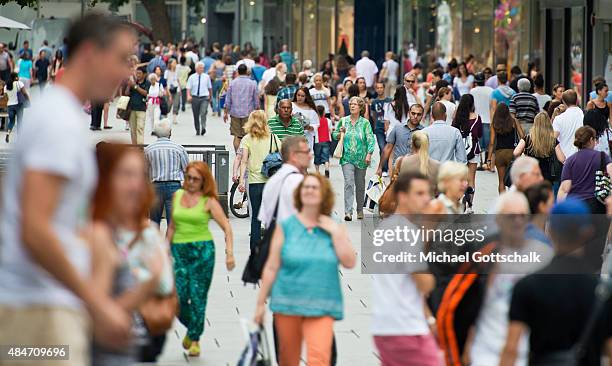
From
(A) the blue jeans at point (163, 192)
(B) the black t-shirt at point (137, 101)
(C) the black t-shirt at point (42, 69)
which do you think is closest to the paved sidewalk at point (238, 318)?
(A) the blue jeans at point (163, 192)

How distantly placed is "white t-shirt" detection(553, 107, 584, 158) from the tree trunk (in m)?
45.0

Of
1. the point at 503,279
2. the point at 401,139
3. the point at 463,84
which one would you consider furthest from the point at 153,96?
the point at 503,279

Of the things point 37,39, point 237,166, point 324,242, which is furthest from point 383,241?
point 37,39

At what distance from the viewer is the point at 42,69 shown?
144 ft

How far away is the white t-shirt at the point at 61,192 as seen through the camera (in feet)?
12.2

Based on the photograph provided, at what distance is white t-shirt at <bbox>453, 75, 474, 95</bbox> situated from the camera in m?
29.8

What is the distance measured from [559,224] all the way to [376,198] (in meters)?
11.0

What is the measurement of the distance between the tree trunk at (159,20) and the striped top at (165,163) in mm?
47806

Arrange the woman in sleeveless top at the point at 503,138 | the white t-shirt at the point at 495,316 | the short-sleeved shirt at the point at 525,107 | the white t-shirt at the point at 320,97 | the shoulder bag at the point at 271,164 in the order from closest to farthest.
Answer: the white t-shirt at the point at 495,316 → the shoulder bag at the point at 271,164 → the woman in sleeveless top at the point at 503,138 → the short-sleeved shirt at the point at 525,107 → the white t-shirt at the point at 320,97

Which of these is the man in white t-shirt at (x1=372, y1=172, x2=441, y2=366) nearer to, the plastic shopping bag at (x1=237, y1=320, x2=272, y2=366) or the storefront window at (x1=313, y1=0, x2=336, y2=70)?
the plastic shopping bag at (x1=237, y1=320, x2=272, y2=366)

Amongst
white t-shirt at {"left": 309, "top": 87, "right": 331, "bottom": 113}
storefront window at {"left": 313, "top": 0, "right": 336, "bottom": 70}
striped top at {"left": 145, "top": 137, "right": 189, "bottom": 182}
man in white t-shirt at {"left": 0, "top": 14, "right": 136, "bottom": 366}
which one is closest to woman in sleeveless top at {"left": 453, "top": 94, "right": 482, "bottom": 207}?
white t-shirt at {"left": 309, "top": 87, "right": 331, "bottom": 113}

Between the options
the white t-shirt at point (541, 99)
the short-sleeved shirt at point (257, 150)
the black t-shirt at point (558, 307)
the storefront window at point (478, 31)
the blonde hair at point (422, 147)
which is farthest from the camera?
the storefront window at point (478, 31)

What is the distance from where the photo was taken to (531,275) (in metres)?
5.91

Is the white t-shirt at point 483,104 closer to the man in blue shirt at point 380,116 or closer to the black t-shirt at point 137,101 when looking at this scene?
the man in blue shirt at point 380,116
